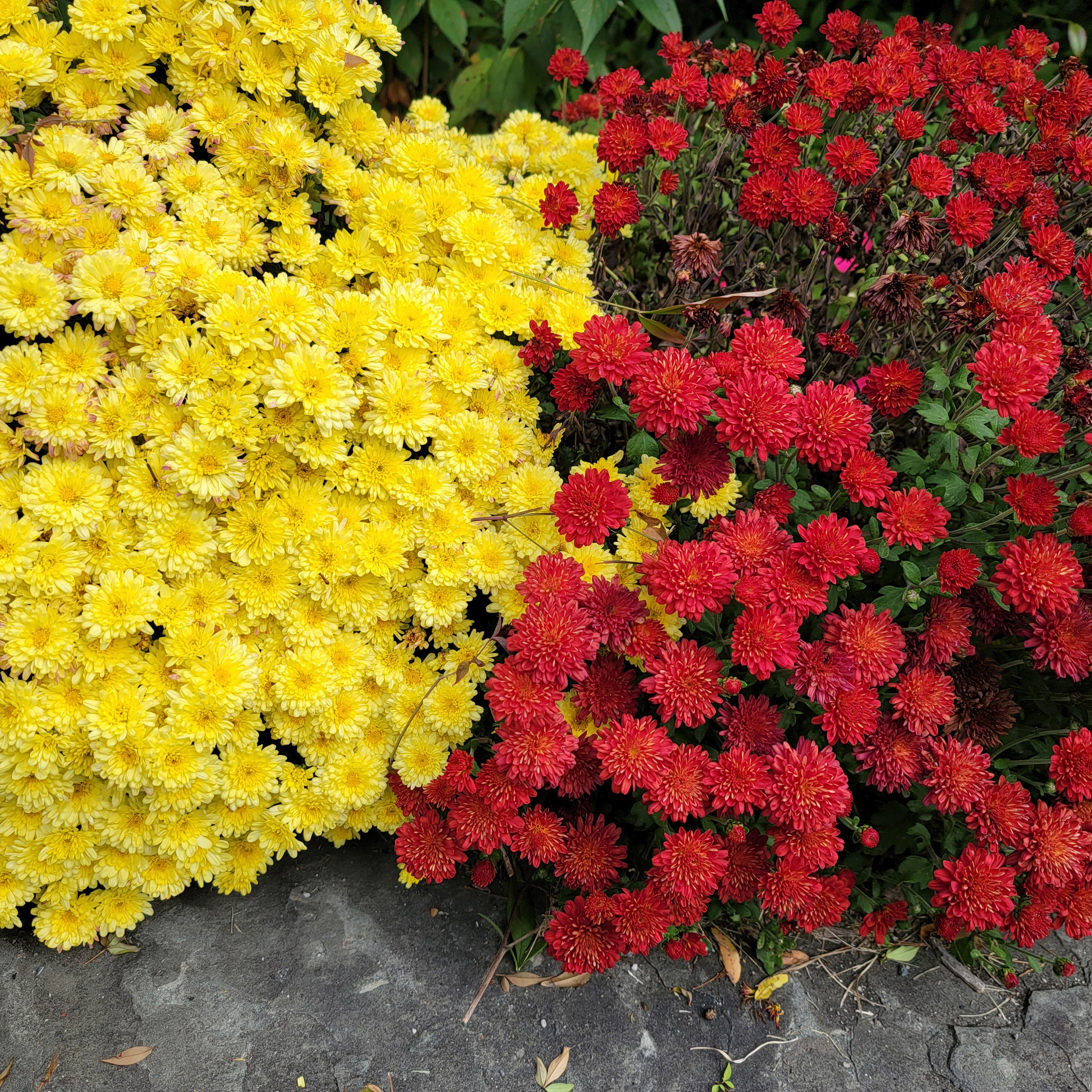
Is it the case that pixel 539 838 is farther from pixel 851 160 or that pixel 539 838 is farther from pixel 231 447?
pixel 851 160

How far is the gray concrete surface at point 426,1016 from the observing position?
1.78 m

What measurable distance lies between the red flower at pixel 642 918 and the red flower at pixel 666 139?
1.71 meters

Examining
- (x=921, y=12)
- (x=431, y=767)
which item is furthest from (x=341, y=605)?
(x=921, y=12)

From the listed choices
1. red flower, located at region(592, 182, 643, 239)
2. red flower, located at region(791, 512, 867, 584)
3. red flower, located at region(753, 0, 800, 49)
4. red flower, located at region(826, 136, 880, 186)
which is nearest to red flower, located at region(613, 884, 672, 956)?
red flower, located at region(791, 512, 867, 584)

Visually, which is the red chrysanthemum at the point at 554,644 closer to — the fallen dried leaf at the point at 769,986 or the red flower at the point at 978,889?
the red flower at the point at 978,889

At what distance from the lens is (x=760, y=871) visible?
177cm

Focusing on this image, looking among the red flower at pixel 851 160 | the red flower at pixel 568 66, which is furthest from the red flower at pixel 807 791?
the red flower at pixel 568 66

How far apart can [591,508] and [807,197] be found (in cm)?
93

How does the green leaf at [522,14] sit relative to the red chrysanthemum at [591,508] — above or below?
above

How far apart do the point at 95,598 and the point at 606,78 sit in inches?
74.4

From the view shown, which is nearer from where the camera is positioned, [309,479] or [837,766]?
[837,766]

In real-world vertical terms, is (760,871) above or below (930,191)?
below

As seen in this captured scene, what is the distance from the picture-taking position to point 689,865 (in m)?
1.66

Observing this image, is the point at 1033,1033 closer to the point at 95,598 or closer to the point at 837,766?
the point at 837,766
